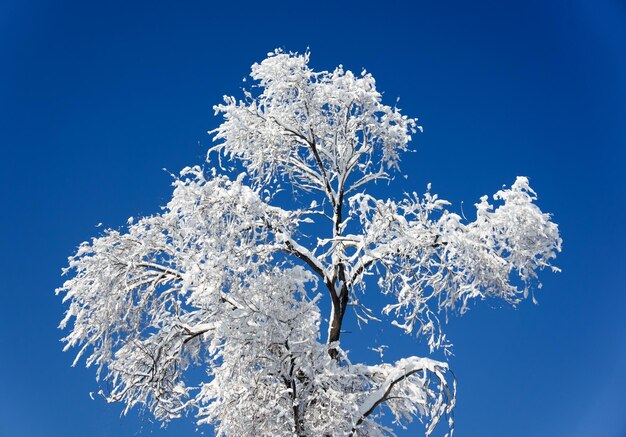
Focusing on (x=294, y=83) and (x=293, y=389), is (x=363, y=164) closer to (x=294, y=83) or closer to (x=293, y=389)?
(x=294, y=83)

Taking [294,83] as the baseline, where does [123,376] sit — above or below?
below

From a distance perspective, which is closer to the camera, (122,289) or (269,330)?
(269,330)

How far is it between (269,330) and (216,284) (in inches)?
32.9

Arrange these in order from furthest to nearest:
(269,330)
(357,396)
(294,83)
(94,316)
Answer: (294,83)
(94,316)
(357,396)
(269,330)

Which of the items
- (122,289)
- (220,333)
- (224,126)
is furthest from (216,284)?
(224,126)

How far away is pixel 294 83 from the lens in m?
11.1

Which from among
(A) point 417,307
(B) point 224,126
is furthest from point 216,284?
(B) point 224,126

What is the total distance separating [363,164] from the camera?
11211 mm

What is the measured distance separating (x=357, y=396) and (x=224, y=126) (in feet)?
15.4

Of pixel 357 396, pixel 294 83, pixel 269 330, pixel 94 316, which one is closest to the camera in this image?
pixel 269 330

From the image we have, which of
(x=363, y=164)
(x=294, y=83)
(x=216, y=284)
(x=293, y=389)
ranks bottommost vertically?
(x=293, y=389)

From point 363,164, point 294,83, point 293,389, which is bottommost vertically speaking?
point 293,389

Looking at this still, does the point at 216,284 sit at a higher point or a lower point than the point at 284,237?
lower

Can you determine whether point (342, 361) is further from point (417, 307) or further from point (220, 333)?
point (220, 333)
